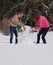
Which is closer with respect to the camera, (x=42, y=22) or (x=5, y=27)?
(x=42, y=22)

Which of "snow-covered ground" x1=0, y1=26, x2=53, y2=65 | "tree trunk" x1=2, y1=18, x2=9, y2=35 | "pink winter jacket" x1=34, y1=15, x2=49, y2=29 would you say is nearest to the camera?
"snow-covered ground" x1=0, y1=26, x2=53, y2=65

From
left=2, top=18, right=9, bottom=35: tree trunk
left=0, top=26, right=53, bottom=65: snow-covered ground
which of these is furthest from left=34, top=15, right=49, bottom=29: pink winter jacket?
left=2, top=18, right=9, bottom=35: tree trunk

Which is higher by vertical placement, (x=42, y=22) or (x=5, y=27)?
(x=42, y=22)

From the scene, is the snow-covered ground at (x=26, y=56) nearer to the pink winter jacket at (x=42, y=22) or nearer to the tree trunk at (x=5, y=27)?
the pink winter jacket at (x=42, y=22)

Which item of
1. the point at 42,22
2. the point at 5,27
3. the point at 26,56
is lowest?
the point at 26,56

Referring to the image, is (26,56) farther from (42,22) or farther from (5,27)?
(5,27)

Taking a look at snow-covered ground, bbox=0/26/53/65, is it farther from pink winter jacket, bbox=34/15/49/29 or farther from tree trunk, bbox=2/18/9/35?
tree trunk, bbox=2/18/9/35

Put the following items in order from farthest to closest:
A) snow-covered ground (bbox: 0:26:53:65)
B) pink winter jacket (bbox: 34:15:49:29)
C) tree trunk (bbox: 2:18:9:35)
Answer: tree trunk (bbox: 2:18:9:35) < pink winter jacket (bbox: 34:15:49:29) < snow-covered ground (bbox: 0:26:53:65)

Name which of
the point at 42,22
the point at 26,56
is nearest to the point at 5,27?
the point at 42,22

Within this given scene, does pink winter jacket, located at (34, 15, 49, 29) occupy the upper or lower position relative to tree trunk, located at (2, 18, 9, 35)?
upper

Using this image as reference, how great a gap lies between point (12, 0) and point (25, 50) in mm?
10374

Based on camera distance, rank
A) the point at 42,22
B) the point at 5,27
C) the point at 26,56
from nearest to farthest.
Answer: the point at 26,56
the point at 42,22
the point at 5,27

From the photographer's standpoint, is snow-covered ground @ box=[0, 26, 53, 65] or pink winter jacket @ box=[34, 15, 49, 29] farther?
pink winter jacket @ box=[34, 15, 49, 29]

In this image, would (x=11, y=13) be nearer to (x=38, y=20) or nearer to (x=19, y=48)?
(x=38, y=20)
